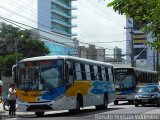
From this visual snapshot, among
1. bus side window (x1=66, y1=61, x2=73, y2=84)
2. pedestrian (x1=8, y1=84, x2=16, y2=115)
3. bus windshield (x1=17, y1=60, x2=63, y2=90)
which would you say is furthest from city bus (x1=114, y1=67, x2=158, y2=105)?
bus windshield (x1=17, y1=60, x2=63, y2=90)

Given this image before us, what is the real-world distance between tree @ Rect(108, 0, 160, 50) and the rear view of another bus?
21.4 metres

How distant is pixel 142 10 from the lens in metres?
18.1

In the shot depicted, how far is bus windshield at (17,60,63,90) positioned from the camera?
24766 millimetres

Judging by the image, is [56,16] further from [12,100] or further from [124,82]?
[12,100]

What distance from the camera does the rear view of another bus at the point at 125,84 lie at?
40.1 m

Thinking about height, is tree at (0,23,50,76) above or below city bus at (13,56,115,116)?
above

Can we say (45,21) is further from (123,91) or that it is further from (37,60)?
(37,60)

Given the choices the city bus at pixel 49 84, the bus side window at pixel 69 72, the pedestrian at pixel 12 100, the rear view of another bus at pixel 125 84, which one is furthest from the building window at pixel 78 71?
the rear view of another bus at pixel 125 84

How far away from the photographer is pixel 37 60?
83.5 ft

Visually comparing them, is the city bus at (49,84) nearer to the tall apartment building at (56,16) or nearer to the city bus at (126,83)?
the city bus at (126,83)

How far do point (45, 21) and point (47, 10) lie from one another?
158 inches

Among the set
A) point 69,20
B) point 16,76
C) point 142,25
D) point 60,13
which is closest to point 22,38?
point 16,76

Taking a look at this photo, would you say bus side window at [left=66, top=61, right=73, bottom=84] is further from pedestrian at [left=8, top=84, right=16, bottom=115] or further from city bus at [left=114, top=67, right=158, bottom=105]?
city bus at [left=114, top=67, right=158, bottom=105]

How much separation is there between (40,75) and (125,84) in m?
16.6
